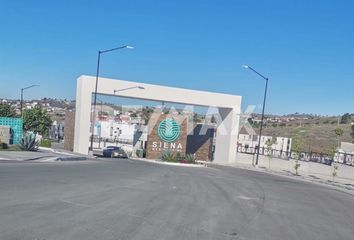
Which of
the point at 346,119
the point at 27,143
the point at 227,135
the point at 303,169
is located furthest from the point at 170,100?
the point at 346,119

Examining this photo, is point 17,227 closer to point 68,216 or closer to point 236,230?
point 68,216

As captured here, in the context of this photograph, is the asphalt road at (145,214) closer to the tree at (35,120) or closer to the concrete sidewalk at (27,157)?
the concrete sidewalk at (27,157)

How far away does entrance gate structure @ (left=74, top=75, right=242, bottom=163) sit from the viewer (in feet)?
155

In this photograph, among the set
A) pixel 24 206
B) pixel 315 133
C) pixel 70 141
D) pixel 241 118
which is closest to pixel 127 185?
pixel 24 206

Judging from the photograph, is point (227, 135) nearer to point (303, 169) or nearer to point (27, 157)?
point (303, 169)

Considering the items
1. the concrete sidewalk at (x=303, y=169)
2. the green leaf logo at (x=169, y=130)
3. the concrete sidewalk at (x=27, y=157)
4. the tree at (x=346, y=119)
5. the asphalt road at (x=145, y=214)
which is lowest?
the concrete sidewalk at (x=303, y=169)

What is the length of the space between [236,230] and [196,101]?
43411 millimetres

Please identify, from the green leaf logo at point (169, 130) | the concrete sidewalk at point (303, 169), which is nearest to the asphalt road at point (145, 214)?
the concrete sidewalk at point (303, 169)

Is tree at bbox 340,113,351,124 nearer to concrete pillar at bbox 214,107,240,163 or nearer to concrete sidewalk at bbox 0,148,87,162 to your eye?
concrete pillar at bbox 214,107,240,163

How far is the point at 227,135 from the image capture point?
5656 centimetres

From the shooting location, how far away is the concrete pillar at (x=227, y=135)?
184 ft

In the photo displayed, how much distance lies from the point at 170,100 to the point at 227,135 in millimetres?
9458

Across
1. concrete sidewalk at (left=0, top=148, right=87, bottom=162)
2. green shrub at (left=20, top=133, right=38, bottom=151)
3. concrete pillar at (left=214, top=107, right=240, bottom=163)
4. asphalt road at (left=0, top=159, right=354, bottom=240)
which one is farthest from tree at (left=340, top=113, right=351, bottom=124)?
asphalt road at (left=0, top=159, right=354, bottom=240)

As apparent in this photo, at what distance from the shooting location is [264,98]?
48.3m
